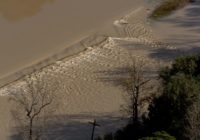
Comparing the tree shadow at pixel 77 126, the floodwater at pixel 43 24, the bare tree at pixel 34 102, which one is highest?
the floodwater at pixel 43 24

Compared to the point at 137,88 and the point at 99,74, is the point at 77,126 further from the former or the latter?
the point at 99,74

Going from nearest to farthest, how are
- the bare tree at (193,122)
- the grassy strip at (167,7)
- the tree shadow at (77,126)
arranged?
the bare tree at (193,122) → the tree shadow at (77,126) → the grassy strip at (167,7)

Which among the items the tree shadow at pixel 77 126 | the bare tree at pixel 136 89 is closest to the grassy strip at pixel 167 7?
the bare tree at pixel 136 89

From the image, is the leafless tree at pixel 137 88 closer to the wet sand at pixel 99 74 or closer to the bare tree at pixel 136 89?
the bare tree at pixel 136 89

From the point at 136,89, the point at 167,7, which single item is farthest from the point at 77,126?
the point at 167,7

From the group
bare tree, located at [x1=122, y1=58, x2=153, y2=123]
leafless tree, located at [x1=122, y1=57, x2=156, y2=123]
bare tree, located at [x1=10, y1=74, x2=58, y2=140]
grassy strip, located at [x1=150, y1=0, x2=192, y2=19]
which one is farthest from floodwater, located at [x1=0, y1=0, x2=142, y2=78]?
bare tree, located at [x1=122, y1=58, x2=153, y2=123]

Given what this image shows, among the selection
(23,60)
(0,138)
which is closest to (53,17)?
(23,60)
